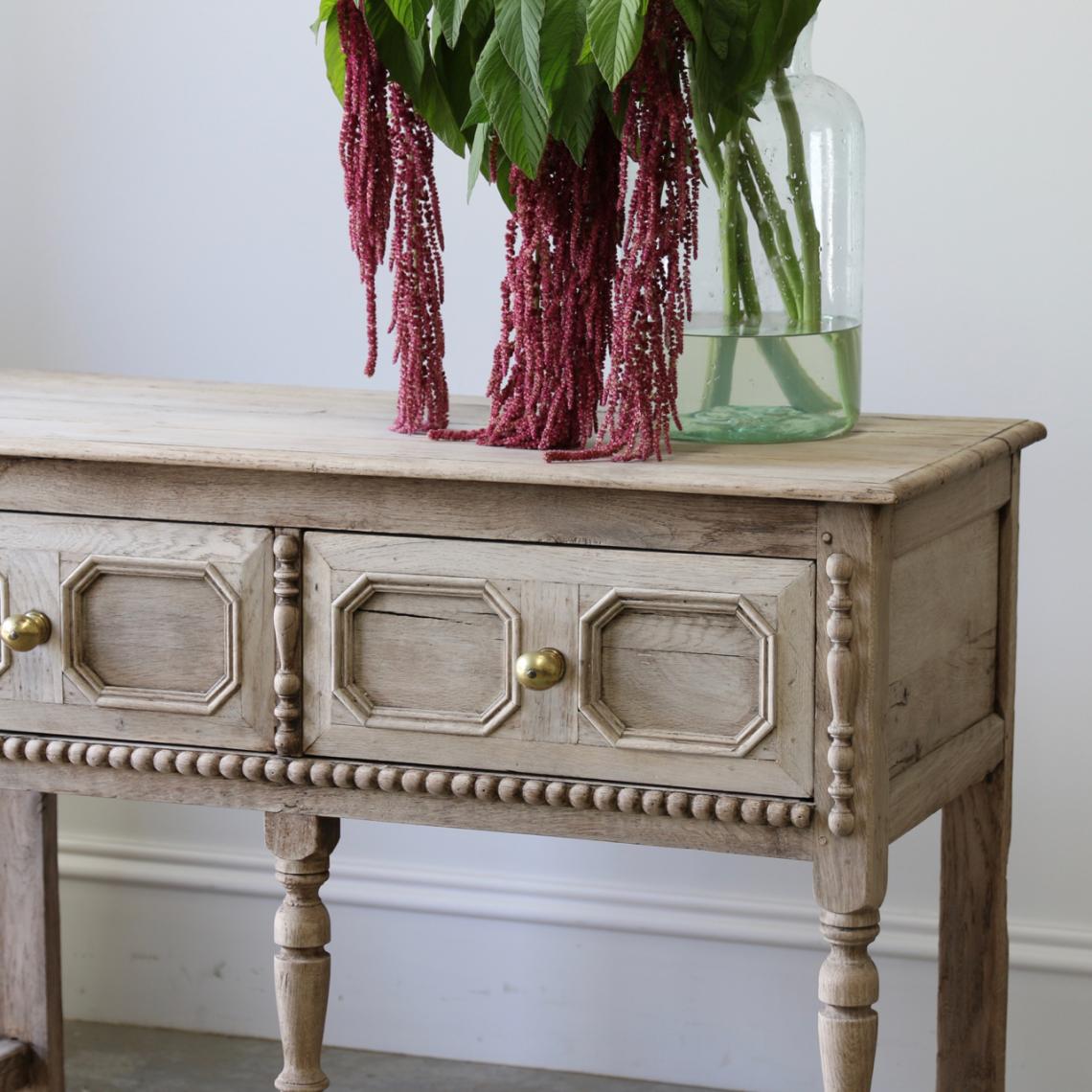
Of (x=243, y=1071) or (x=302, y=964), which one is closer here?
(x=302, y=964)

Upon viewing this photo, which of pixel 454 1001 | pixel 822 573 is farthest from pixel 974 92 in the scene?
pixel 454 1001

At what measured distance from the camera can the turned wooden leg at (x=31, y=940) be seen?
1826 mm

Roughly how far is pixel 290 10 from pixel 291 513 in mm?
935

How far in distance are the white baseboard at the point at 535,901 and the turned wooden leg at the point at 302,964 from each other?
675 millimetres

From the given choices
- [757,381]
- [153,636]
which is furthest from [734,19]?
[153,636]

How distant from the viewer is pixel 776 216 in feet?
4.50

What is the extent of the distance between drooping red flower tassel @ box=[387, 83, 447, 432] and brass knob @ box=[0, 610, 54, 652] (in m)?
0.31

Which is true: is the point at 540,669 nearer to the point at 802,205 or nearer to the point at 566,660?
the point at 566,660

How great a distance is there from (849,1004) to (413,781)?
34 cm

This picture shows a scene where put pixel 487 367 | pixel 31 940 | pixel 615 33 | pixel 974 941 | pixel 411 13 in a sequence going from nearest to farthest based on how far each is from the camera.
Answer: pixel 615 33
pixel 411 13
pixel 974 941
pixel 31 940
pixel 487 367

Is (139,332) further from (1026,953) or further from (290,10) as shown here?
(1026,953)

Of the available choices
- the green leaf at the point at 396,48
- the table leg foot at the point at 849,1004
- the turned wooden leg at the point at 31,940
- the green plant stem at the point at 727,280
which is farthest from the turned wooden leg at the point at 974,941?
the turned wooden leg at the point at 31,940

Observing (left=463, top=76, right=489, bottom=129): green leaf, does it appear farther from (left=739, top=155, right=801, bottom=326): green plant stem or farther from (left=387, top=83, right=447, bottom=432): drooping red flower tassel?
(left=739, top=155, right=801, bottom=326): green plant stem

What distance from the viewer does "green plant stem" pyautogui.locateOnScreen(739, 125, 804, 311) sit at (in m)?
1.37
